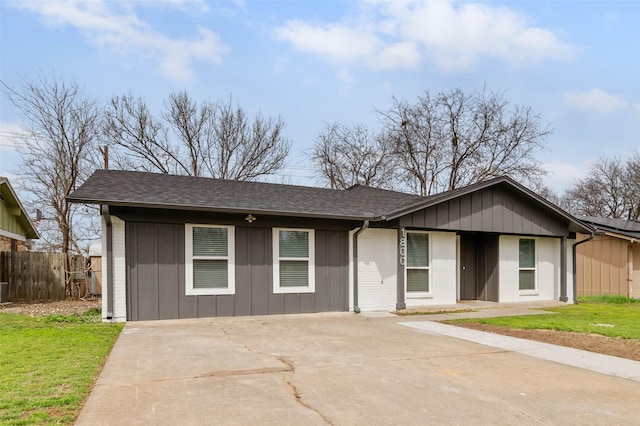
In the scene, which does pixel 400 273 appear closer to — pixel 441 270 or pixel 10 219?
pixel 441 270

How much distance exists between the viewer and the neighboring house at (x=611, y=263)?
56.0 ft

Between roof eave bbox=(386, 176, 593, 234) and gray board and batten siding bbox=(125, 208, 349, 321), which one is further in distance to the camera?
roof eave bbox=(386, 176, 593, 234)

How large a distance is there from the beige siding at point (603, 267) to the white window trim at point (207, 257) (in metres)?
13.2

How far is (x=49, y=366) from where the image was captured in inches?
201

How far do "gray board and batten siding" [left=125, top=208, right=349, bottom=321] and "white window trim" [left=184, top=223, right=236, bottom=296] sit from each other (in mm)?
77

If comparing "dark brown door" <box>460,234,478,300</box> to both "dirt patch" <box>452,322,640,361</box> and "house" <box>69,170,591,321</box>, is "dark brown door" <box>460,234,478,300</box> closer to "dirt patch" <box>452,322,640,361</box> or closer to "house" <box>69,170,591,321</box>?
"house" <box>69,170,591,321</box>

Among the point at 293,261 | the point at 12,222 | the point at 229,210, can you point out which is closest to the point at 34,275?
the point at 12,222

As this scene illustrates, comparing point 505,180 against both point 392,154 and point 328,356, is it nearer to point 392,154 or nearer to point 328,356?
point 328,356

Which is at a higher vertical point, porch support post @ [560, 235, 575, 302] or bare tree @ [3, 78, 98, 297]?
bare tree @ [3, 78, 98, 297]

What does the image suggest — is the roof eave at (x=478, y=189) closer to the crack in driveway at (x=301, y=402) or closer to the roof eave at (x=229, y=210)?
the roof eave at (x=229, y=210)

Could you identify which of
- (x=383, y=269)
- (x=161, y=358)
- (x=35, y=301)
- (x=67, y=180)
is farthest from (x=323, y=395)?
(x=67, y=180)

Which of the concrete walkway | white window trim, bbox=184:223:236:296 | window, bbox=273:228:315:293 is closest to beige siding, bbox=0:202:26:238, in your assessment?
white window trim, bbox=184:223:236:296

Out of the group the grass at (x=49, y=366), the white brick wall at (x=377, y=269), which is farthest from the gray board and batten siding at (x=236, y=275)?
the grass at (x=49, y=366)

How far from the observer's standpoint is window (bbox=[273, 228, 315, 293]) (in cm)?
1041
